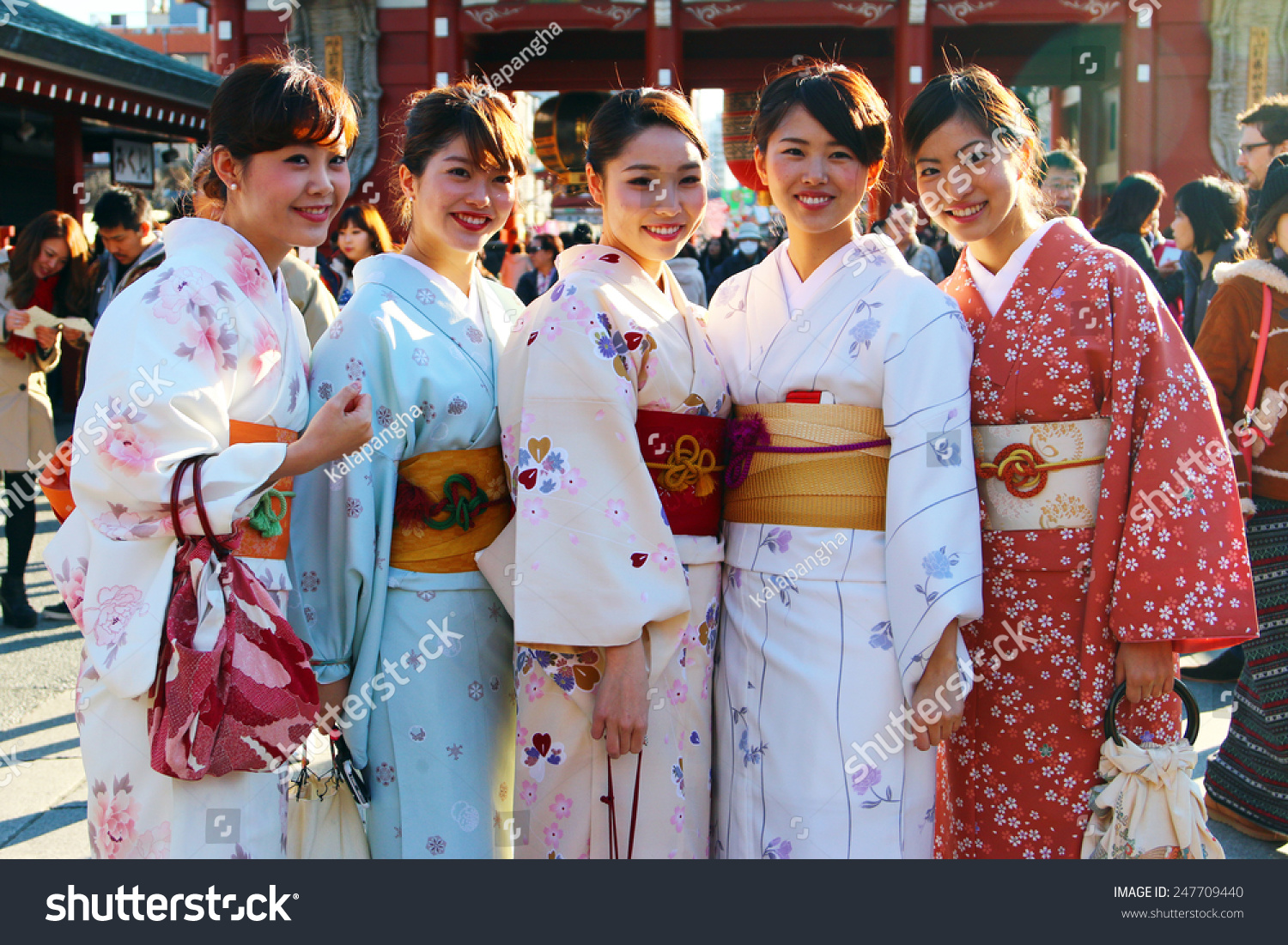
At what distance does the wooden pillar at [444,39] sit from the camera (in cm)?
1142

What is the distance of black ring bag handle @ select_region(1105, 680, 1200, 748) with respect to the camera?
1.99 meters

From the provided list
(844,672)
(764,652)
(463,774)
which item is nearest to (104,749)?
(463,774)

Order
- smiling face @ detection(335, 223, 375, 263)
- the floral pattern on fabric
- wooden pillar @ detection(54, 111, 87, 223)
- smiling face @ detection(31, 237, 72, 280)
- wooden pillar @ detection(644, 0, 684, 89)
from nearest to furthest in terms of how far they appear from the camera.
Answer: the floral pattern on fabric → smiling face @ detection(335, 223, 375, 263) → smiling face @ detection(31, 237, 72, 280) → wooden pillar @ detection(54, 111, 87, 223) → wooden pillar @ detection(644, 0, 684, 89)

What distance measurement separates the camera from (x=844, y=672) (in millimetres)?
1979

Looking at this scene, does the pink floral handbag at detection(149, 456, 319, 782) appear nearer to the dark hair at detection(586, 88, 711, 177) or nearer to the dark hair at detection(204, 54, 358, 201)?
the dark hair at detection(204, 54, 358, 201)

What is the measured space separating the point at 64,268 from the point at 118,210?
1.44 feet

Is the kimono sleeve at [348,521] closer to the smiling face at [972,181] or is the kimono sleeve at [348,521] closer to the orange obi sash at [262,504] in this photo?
the orange obi sash at [262,504]

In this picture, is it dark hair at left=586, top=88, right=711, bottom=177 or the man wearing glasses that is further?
the man wearing glasses

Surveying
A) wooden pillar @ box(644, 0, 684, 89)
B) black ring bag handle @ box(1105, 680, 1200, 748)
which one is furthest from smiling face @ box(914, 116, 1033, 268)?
wooden pillar @ box(644, 0, 684, 89)

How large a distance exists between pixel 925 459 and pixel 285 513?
48.0 inches

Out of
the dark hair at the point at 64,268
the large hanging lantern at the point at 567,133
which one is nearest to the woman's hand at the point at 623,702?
the dark hair at the point at 64,268

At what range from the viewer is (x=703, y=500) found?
2.07m

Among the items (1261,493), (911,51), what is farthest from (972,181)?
(911,51)

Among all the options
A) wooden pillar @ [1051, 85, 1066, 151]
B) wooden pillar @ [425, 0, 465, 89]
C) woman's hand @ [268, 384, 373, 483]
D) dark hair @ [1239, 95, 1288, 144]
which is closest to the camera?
woman's hand @ [268, 384, 373, 483]
